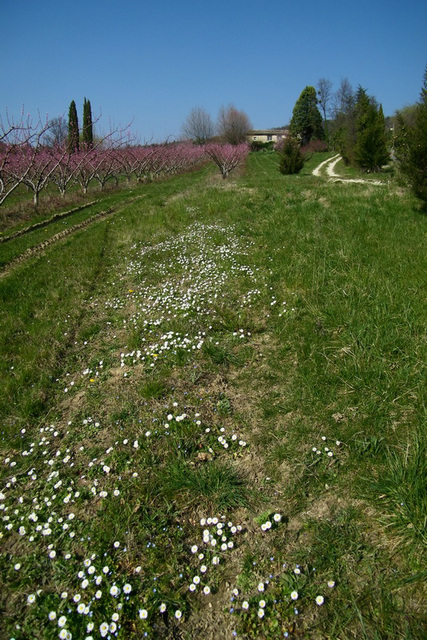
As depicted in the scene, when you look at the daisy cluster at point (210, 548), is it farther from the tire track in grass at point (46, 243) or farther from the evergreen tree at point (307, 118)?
the evergreen tree at point (307, 118)

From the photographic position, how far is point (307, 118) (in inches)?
2621

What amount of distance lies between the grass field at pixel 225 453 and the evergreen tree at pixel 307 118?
69620mm

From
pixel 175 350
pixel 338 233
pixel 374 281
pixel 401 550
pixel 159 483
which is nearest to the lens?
pixel 401 550

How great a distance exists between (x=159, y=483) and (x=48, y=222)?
1509 centimetres

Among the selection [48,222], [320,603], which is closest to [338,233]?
[320,603]

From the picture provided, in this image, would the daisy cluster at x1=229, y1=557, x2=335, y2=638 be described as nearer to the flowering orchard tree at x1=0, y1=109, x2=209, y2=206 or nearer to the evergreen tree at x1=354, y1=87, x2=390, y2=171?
the flowering orchard tree at x1=0, y1=109, x2=209, y2=206

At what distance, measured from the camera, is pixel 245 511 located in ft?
10.2

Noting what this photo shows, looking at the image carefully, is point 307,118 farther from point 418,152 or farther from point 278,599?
point 278,599

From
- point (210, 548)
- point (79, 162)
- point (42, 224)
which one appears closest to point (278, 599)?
point (210, 548)

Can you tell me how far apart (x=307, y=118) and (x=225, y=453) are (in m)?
75.8

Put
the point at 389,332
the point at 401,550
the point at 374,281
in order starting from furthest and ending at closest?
the point at 374,281 < the point at 389,332 < the point at 401,550

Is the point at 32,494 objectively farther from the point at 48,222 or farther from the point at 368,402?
the point at 48,222

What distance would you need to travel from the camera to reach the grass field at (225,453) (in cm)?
248

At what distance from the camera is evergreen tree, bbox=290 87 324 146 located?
218 ft
